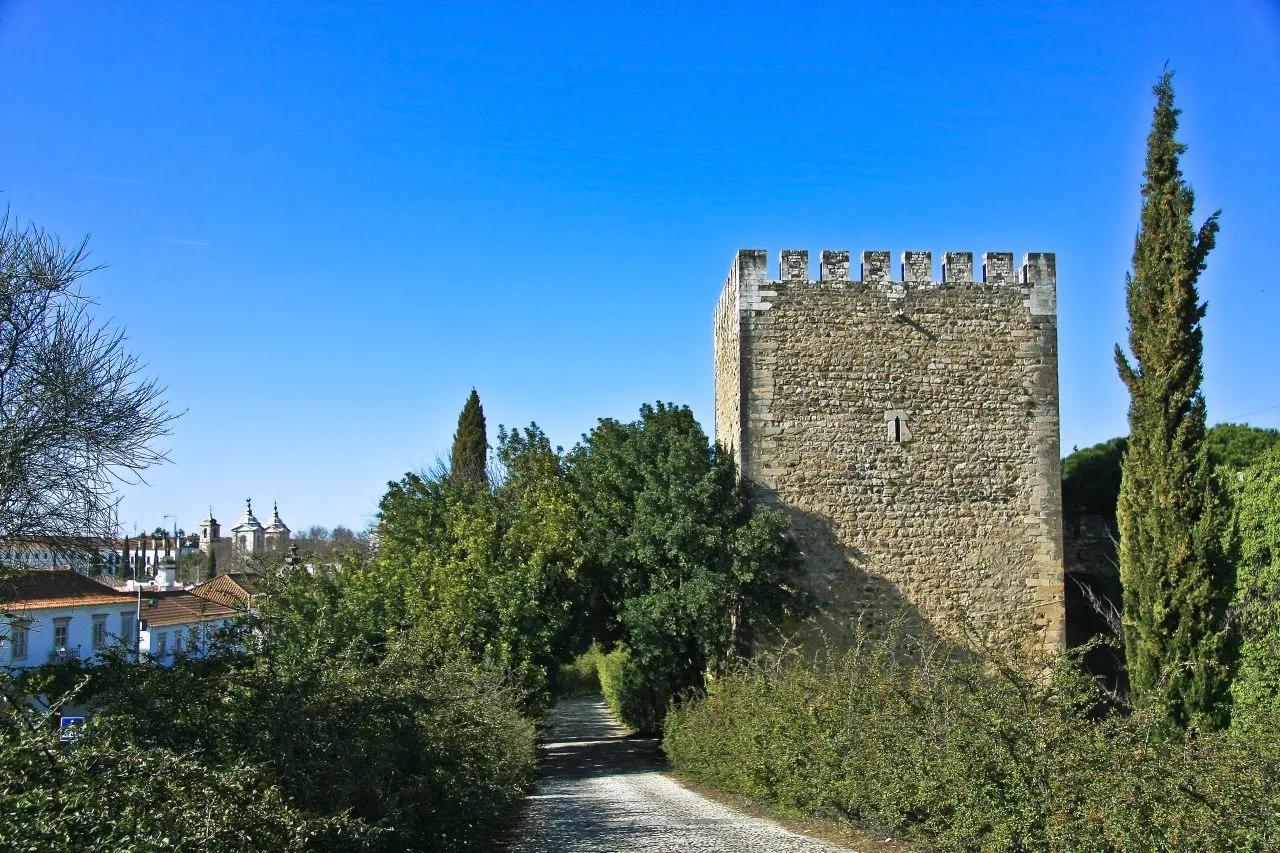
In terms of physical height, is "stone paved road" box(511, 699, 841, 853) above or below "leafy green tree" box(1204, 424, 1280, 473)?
below

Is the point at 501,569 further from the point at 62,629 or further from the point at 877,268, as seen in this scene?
the point at 62,629

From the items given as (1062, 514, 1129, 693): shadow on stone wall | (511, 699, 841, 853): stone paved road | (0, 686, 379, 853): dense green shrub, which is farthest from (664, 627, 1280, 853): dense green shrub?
(1062, 514, 1129, 693): shadow on stone wall

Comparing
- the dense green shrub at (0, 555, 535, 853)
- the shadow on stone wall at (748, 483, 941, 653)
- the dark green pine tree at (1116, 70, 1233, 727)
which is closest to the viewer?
the dense green shrub at (0, 555, 535, 853)

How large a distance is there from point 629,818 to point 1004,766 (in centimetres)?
481

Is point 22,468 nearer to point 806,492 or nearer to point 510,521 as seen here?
point 510,521

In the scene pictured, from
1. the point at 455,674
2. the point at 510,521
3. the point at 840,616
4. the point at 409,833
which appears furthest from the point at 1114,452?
the point at 409,833

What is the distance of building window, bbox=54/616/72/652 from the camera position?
2312 centimetres

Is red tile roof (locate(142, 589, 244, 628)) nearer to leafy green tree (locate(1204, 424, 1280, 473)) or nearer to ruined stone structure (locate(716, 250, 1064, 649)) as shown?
ruined stone structure (locate(716, 250, 1064, 649))

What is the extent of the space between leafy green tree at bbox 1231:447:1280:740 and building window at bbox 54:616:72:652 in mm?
23234

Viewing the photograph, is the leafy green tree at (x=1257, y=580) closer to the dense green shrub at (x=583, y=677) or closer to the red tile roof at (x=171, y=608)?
the red tile roof at (x=171, y=608)

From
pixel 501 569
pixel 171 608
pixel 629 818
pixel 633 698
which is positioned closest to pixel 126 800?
pixel 629 818

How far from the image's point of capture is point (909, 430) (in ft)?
54.3

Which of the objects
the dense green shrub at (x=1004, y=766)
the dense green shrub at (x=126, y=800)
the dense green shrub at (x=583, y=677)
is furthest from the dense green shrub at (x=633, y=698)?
the dense green shrub at (x=126, y=800)

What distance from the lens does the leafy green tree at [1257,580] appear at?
12.8 metres
